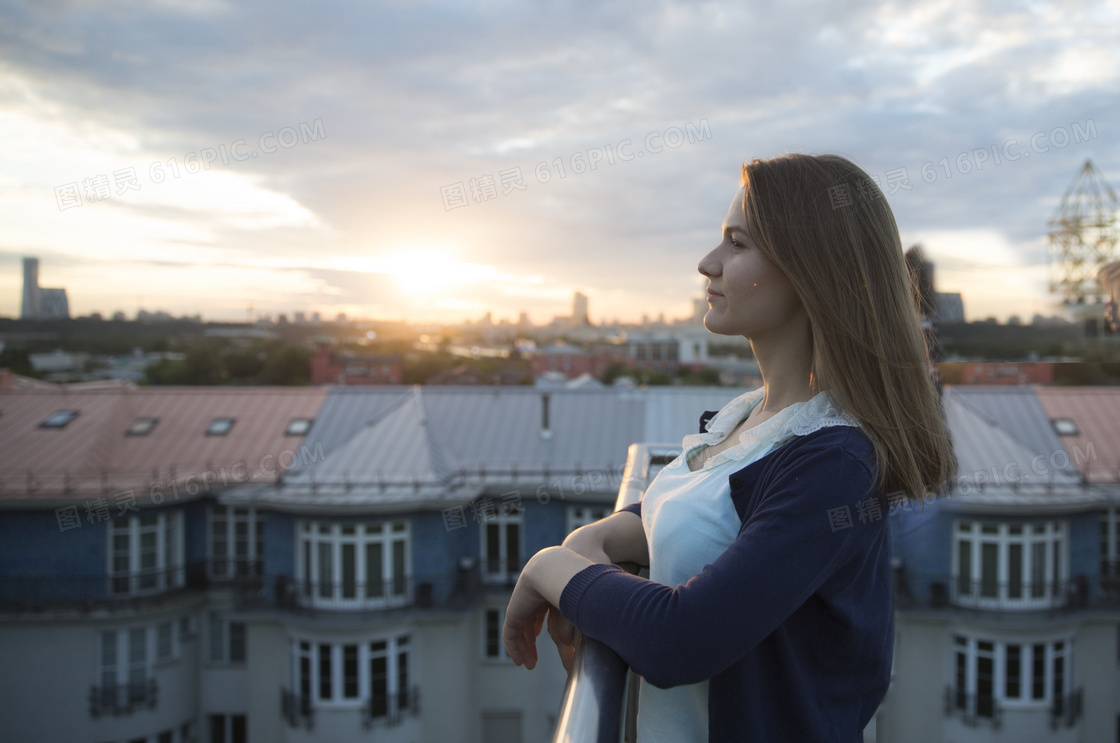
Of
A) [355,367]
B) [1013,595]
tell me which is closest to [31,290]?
[355,367]

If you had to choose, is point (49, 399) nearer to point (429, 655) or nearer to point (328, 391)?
point (328, 391)

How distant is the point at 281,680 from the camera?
10.8 meters

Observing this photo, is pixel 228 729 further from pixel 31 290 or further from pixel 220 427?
pixel 31 290

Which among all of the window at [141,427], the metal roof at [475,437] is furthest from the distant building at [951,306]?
the window at [141,427]

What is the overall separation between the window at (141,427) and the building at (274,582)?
0.60ft

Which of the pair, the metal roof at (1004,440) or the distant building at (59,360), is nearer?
the metal roof at (1004,440)

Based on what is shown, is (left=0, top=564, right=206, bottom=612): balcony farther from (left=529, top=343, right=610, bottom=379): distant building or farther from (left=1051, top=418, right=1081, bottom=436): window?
(left=529, top=343, right=610, bottom=379): distant building

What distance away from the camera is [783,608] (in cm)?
64

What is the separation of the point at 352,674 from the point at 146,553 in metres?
3.78

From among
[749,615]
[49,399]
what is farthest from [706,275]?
[49,399]

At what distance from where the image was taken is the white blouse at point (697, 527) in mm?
762

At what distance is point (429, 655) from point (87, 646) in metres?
5.16

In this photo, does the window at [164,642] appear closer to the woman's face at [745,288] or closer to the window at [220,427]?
the window at [220,427]

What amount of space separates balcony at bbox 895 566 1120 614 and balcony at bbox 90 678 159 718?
37.9ft
